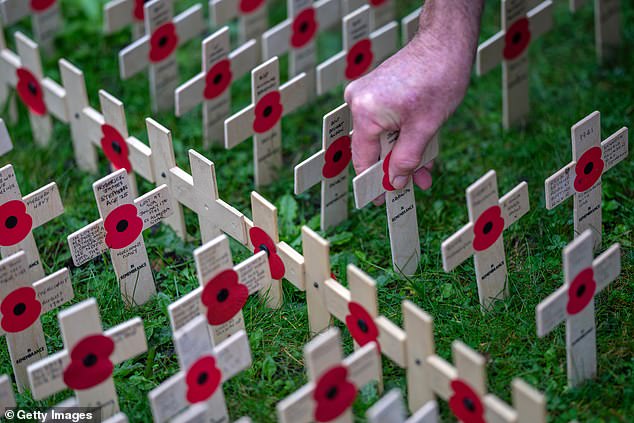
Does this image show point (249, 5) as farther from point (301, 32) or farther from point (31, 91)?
point (31, 91)

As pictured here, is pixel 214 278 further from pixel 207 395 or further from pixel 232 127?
pixel 232 127

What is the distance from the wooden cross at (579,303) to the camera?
7.61ft

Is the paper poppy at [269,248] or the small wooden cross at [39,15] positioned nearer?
the paper poppy at [269,248]

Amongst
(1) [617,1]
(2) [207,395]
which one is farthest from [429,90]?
(1) [617,1]

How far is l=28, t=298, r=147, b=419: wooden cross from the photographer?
2.25m

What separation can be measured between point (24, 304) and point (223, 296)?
0.54 m

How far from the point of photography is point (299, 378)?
8.93 ft

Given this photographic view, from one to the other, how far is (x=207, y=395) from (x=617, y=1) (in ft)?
8.83

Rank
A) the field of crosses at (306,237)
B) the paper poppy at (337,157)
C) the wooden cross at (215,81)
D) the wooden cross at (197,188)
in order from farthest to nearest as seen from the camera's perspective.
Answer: the wooden cross at (215,81) < the paper poppy at (337,157) < the wooden cross at (197,188) < the field of crosses at (306,237)

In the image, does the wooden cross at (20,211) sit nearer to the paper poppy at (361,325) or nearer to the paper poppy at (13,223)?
the paper poppy at (13,223)

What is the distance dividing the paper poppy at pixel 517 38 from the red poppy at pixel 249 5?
1090 millimetres

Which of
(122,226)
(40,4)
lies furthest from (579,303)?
(40,4)

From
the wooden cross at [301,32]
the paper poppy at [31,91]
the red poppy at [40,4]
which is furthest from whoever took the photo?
the red poppy at [40,4]

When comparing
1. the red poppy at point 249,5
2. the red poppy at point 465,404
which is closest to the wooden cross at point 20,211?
the red poppy at point 465,404
